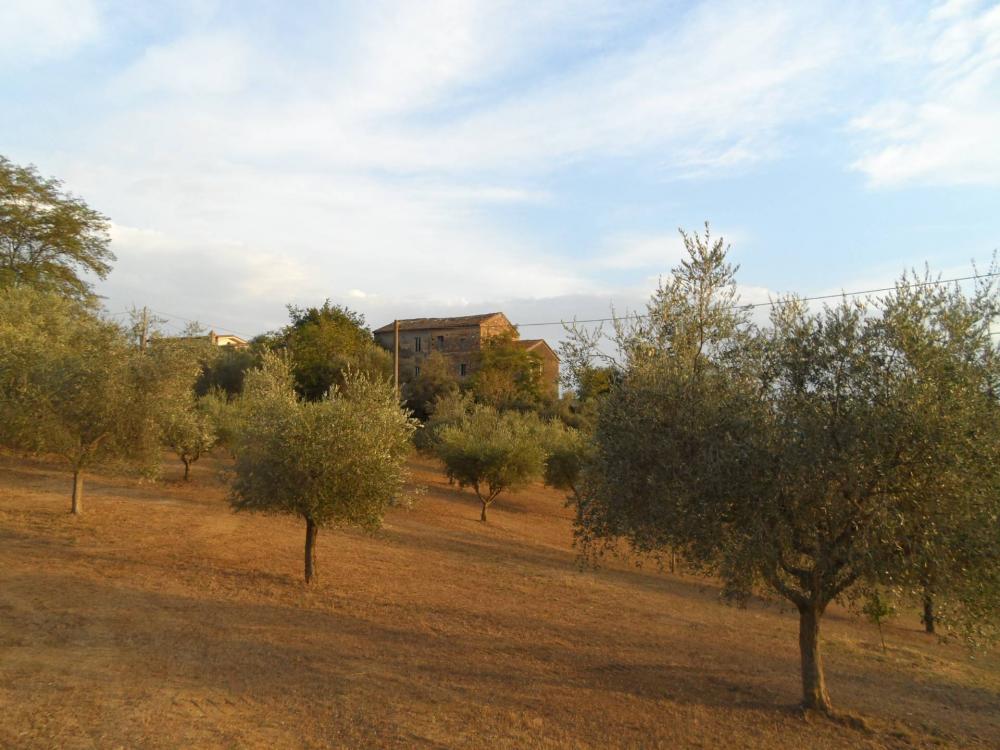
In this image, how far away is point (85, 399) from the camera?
17.5 metres

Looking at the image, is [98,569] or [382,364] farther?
[382,364]

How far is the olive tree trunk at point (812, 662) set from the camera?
8.95 meters

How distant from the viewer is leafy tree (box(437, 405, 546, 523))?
2998cm

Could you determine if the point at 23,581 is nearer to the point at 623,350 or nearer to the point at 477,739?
the point at 477,739

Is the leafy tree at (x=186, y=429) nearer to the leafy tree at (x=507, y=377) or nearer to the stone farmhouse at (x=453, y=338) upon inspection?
the leafy tree at (x=507, y=377)

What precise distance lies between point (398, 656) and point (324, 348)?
1722 inches

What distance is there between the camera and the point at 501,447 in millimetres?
29891

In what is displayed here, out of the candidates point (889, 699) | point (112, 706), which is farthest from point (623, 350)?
point (112, 706)

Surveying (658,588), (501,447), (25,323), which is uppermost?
(25,323)

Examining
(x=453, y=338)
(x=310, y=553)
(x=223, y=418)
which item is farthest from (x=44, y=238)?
(x=453, y=338)

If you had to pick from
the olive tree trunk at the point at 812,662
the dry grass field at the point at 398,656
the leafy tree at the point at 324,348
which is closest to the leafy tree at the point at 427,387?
the leafy tree at the point at 324,348

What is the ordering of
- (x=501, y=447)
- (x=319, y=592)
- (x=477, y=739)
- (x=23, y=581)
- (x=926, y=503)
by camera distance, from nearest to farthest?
(x=926, y=503)
(x=477, y=739)
(x=23, y=581)
(x=319, y=592)
(x=501, y=447)

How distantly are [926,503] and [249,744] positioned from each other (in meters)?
7.35

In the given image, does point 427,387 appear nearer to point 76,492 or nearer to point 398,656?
point 76,492
